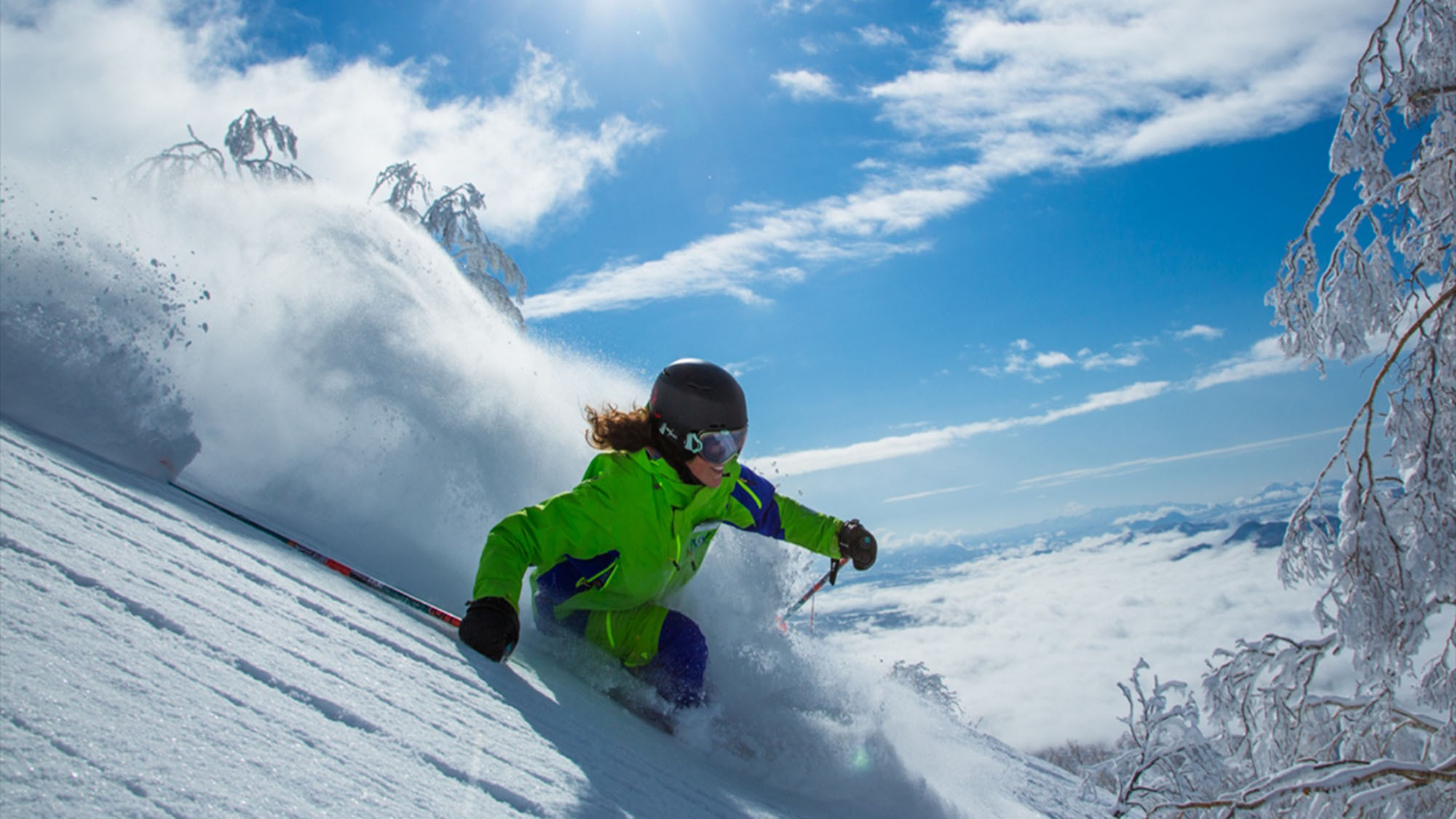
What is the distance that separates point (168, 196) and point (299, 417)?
260 cm

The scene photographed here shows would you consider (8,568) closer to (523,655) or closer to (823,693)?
(523,655)

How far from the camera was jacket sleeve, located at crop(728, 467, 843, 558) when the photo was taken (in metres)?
4.37

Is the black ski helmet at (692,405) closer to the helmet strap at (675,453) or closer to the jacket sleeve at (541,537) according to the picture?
the helmet strap at (675,453)

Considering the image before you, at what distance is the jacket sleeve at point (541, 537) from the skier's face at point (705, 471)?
459mm

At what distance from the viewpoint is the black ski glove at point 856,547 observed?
445cm

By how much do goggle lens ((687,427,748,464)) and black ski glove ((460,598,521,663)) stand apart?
1101 mm

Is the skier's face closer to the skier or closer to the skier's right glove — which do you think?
the skier

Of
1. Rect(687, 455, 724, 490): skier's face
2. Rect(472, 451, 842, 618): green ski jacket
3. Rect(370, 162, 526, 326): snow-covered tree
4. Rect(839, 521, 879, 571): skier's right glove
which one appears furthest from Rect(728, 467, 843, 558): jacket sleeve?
Rect(370, 162, 526, 326): snow-covered tree

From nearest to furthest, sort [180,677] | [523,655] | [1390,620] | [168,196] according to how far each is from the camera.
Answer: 1. [180,677]
2. [523,655]
3. [1390,620]
4. [168,196]

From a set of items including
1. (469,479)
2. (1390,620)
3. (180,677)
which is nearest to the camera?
(180,677)

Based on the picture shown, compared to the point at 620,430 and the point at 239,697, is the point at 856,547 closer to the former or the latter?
the point at 620,430

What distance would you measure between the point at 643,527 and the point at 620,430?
0.51 meters

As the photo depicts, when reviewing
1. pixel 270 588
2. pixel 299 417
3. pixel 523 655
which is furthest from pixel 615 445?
pixel 299 417

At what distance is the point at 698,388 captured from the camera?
362 cm
